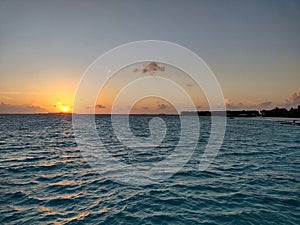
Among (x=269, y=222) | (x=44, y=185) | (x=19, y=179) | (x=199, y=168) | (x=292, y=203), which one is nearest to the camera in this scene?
(x=269, y=222)

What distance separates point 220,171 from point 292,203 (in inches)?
281

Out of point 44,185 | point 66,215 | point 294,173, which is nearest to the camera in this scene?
point 66,215

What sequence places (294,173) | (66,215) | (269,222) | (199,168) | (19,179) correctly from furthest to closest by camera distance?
(199,168) < (294,173) < (19,179) < (66,215) < (269,222)

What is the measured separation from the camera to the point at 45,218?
10469 millimetres

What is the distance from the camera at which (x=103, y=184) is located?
1582cm

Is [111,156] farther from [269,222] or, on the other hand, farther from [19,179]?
[269,222]

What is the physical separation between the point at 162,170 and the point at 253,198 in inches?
322

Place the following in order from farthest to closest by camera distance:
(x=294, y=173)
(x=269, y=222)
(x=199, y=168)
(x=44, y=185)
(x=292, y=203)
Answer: (x=199, y=168) → (x=294, y=173) → (x=44, y=185) → (x=292, y=203) → (x=269, y=222)

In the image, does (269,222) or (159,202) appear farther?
(159,202)

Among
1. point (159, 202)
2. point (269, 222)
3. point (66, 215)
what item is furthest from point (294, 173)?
point (66, 215)

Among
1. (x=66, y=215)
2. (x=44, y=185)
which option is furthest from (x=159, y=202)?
(x=44, y=185)

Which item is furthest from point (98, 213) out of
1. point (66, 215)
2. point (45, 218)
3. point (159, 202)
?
point (159, 202)

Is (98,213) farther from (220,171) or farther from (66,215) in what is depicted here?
(220,171)

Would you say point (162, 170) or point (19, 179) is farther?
point (162, 170)
